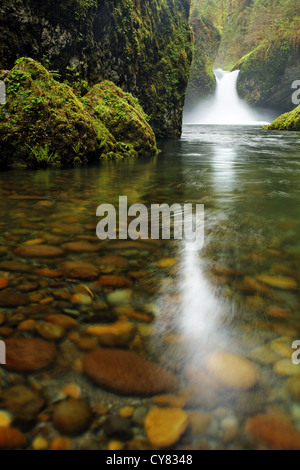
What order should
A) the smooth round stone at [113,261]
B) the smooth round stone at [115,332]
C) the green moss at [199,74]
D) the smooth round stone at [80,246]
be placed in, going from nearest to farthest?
the smooth round stone at [115,332] < the smooth round stone at [113,261] < the smooth round stone at [80,246] < the green moss at [199,74]

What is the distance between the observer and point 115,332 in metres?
1.11

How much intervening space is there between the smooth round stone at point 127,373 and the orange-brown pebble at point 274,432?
227 mm

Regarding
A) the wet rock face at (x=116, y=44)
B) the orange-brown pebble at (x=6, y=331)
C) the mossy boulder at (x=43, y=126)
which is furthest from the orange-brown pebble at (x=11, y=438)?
the wet rock face at (x=116, y=44)

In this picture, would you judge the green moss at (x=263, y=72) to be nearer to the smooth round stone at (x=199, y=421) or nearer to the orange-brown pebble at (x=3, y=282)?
the orange-brown pebble at (x=3, y=282)

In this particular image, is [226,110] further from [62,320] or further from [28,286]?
[62,320]

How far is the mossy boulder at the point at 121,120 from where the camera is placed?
790cm

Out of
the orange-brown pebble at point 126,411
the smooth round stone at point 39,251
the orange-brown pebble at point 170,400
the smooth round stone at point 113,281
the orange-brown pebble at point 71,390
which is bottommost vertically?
the orange-brown pebble at point 126,411

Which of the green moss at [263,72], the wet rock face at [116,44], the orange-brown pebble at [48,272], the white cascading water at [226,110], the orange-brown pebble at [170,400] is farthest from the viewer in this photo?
the white cascading water at [226,110]

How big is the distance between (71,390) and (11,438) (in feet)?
0.58

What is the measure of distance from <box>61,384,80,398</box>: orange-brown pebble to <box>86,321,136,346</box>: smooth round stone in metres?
0.19

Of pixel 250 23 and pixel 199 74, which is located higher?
pixel 250 23

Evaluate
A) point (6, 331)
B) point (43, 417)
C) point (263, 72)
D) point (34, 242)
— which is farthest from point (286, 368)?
point (263, 72)

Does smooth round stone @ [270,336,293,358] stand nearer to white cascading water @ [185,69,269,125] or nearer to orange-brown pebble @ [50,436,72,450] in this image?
orange-brown pebble @ [50,436,72,450]
